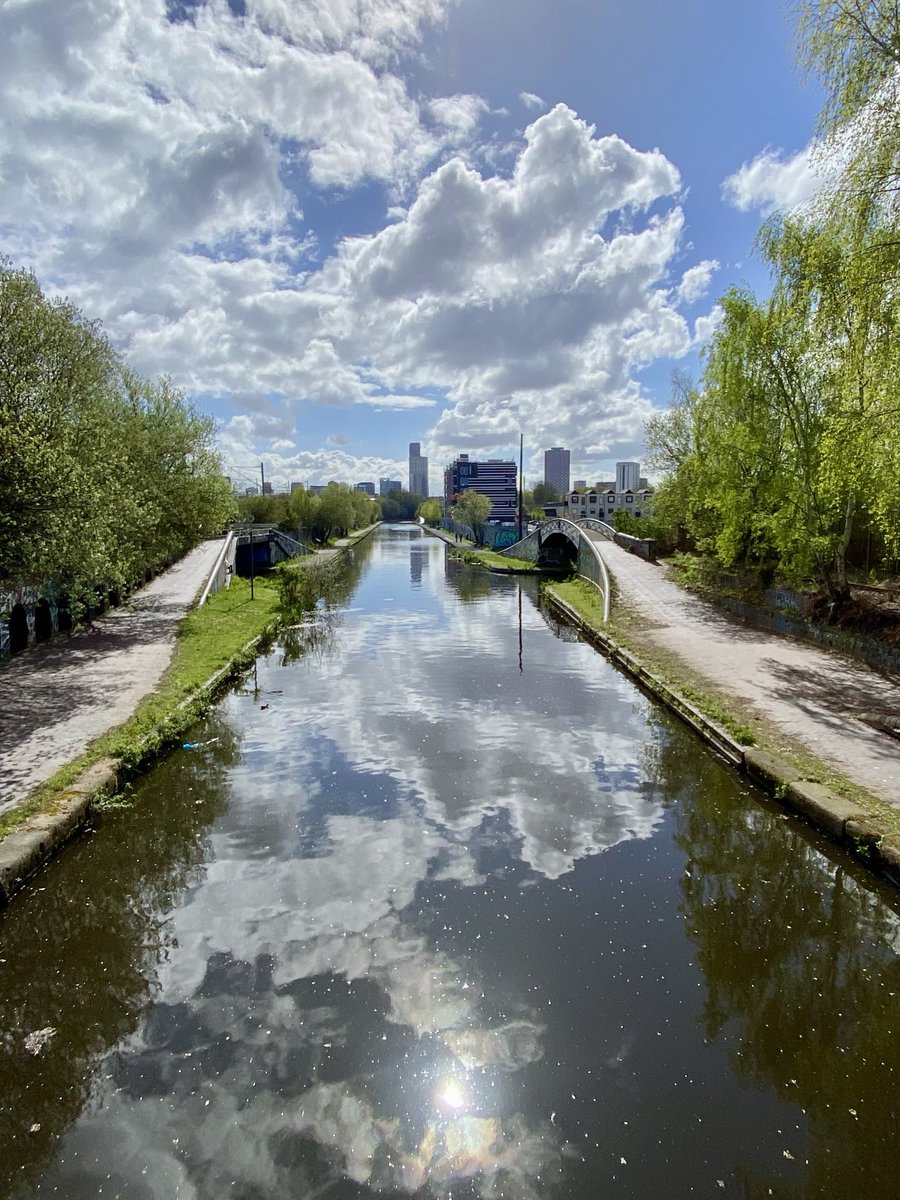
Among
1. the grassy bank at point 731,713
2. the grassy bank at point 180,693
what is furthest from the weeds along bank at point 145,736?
the grassy bank at point 731,713

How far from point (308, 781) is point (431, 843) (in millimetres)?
2673

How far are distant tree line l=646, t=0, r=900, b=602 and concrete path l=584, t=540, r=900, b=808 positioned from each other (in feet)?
7.62

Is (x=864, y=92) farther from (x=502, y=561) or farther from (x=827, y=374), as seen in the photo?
(x=502, y=561)

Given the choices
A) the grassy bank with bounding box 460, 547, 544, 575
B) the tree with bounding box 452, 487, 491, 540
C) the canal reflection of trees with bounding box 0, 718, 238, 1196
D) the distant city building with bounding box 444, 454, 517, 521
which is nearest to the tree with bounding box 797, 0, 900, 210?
the canal reflection of trees with bounding box 0, 718, 238, 1196

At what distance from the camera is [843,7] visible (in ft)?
30.9

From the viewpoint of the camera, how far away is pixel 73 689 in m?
12.7

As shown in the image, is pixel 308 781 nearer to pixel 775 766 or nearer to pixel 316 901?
pixel 316 901

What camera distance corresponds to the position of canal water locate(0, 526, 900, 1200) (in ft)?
13.0

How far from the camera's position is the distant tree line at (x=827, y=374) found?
9.82m

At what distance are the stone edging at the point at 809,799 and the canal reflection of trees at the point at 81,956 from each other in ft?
23.3

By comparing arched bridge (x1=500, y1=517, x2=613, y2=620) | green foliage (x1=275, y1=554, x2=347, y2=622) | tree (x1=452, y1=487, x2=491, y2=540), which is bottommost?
green foliage (x1=275, y1=554, x2=347, y2=622)

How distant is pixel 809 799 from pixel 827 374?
482 inches

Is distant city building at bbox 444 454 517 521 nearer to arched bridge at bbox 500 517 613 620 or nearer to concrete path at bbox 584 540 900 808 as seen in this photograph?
arched bridge at bbox 500 517 613 620

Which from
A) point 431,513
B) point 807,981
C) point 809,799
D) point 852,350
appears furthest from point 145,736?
point 431,513
